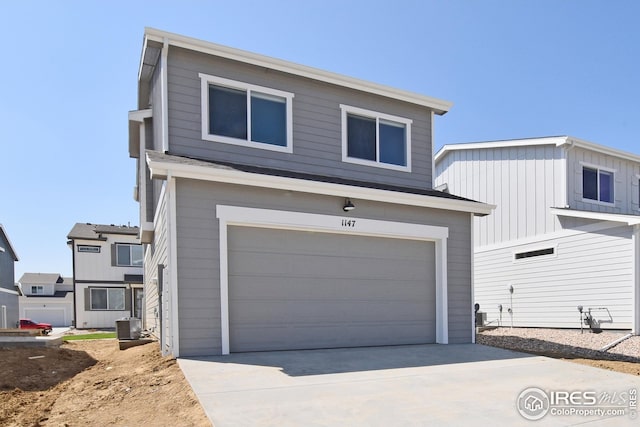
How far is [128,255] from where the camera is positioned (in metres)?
24.3

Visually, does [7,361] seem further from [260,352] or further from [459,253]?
[459,253]

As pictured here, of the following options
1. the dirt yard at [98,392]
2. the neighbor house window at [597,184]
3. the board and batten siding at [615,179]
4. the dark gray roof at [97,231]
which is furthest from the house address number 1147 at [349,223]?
the dark gray roof at [97,231]

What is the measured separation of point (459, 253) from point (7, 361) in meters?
9.62

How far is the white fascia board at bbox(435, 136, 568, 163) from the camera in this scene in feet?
46.4

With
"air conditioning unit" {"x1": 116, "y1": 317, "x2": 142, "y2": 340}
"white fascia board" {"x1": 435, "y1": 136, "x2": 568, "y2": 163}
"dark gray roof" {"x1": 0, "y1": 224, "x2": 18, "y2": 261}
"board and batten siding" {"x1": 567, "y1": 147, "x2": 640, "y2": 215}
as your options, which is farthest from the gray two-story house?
"dark gray roof" {"x1": 0, "y1": 224, "x2": 18, "y2": 261}

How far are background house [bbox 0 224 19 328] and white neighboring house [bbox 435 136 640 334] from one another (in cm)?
2384

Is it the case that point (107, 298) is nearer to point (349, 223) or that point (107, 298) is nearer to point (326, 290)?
point (326, 290)

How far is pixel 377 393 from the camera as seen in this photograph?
4.96 metres

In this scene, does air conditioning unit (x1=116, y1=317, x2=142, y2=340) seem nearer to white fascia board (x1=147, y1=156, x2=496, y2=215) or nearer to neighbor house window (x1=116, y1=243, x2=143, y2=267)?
white fascia board (x1=147, y1=156, x2=496, y2=215)

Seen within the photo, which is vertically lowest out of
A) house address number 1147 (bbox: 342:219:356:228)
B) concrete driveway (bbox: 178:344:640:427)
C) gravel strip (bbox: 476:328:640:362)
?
gravel strip (bbox: 476:328:640:362)

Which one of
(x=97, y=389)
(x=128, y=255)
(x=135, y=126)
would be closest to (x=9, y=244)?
(x=128, y=255)

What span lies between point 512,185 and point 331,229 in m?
10.2

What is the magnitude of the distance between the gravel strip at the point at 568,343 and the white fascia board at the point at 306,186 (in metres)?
3.64

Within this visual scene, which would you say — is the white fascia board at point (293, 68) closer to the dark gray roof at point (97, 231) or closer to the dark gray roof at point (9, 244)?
the dark gray roof at point (97, 231)
